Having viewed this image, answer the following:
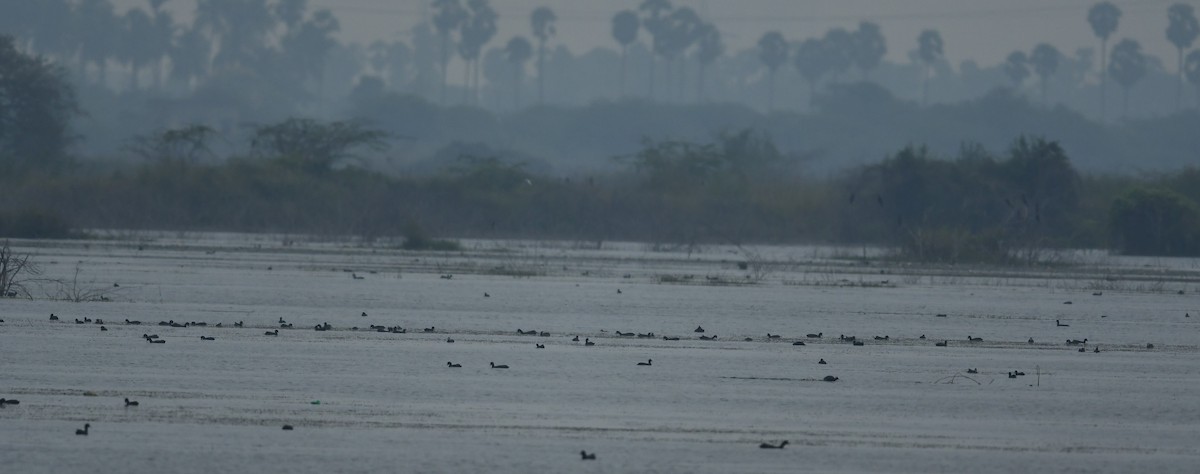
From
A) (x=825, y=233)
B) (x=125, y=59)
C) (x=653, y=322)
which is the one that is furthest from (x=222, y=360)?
(x=125, y=59)

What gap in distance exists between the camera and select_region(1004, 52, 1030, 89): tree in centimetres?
18000

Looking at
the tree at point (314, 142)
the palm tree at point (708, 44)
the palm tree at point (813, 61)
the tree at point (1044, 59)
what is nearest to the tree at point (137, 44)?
the palm tree at point (708, 44)

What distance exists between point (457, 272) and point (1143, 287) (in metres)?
12.8

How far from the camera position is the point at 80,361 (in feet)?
52.9

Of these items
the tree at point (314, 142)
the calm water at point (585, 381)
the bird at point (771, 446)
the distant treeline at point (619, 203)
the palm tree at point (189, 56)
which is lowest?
the bird at point (771, 446)

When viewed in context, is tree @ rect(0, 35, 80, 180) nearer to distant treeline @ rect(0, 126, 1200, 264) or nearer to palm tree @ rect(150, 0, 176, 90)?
distant treeline @ rect(0, 126, 1200, 264)

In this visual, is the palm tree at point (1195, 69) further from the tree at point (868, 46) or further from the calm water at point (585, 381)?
the calm water at point (585, 381)

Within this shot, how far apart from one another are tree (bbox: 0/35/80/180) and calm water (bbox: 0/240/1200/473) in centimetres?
3981

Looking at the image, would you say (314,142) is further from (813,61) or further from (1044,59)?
(1044,59)

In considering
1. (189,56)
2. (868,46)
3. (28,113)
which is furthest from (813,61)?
(28,113)

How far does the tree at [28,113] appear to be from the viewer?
2662 inches

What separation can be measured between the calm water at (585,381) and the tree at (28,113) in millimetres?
39808

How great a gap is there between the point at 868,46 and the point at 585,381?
6447 inches

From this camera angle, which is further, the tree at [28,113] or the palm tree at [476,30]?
the palm tree at [476,30]
